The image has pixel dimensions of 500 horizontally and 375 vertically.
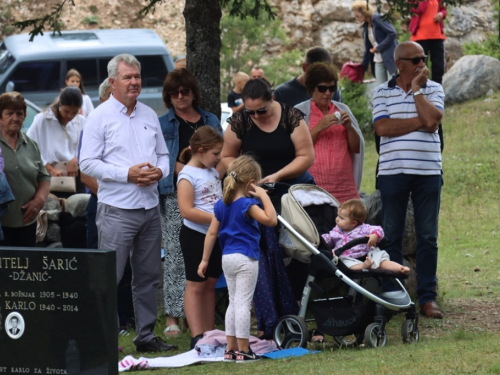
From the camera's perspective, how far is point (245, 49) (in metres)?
24.8

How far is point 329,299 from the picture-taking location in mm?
7730

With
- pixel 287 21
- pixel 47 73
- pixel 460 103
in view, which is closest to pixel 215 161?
pixel 460 103

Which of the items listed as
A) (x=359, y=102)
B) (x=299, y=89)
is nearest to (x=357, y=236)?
(x=299, y=89)

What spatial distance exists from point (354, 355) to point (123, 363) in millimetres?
1651

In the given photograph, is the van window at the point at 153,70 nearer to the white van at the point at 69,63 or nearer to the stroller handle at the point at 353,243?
the white van at the point at 69,63

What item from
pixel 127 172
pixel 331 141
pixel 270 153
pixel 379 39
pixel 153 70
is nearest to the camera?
pixel 127 172

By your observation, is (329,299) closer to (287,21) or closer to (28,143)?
(28,143)

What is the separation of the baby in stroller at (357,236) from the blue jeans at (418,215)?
0.96 m

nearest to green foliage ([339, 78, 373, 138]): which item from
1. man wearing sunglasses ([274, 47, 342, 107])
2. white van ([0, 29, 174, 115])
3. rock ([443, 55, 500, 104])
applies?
rock ([443, 55, 500, 104])

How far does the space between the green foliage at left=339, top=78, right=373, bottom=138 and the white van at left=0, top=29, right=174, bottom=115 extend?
462 centimetres

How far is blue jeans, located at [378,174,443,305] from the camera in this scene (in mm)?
8703

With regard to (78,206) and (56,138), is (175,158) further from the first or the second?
(56,138)

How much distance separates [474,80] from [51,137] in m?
9.99

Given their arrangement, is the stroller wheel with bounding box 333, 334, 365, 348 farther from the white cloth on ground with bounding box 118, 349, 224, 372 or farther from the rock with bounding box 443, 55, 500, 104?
the rock with bounding box 443, 55, 500, 104
